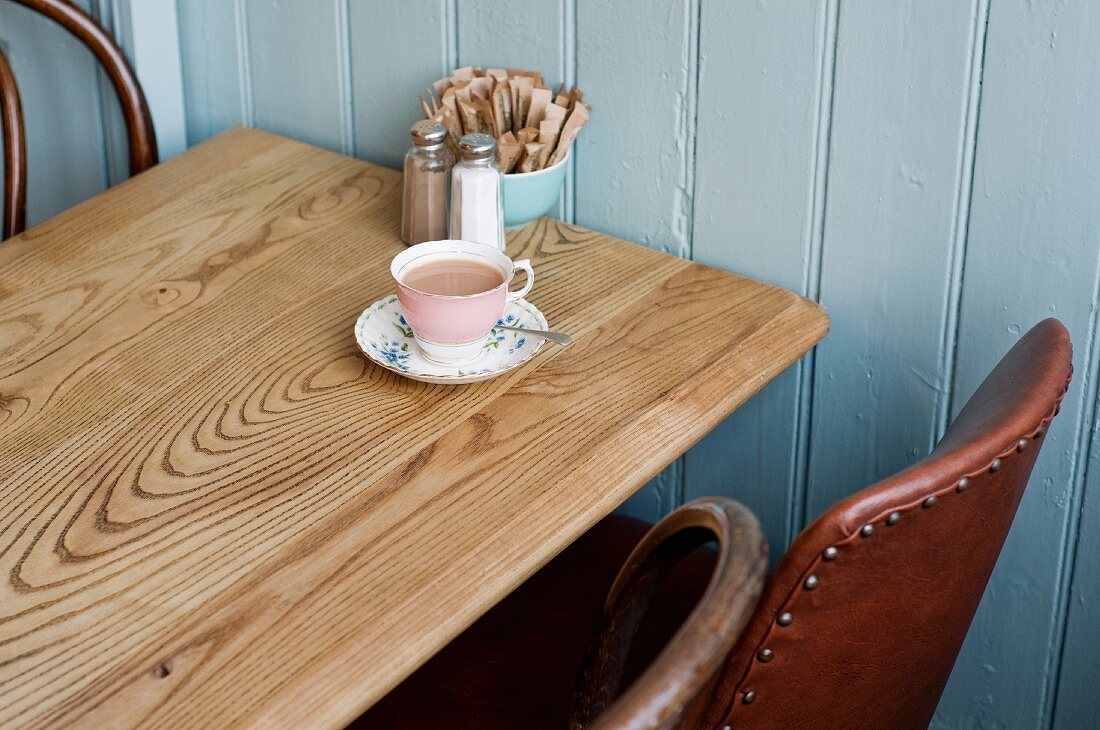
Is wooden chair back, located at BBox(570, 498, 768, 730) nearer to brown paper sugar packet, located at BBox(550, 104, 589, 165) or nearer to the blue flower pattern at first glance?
the blue flower pattern

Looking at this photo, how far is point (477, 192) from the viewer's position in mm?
1147

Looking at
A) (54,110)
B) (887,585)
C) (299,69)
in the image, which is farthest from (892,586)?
(54,110)

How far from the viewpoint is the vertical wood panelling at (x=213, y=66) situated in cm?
152

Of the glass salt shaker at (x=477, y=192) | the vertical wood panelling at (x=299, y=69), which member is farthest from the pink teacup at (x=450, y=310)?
the vertical wood panelling at (x=299, y=69)

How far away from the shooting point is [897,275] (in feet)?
3.65

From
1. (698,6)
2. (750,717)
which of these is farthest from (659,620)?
(698,6)

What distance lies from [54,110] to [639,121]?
96 centimetres

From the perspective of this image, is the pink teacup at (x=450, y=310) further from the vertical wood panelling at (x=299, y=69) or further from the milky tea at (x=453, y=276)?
the vertical wood panelling at (x=299, y=69)

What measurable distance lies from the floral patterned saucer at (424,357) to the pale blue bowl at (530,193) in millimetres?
167

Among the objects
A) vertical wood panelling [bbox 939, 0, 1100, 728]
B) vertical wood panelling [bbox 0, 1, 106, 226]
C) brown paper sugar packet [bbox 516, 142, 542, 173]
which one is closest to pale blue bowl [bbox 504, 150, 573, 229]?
brown paper sugar packet [bbox 516, 142, 542, 173]

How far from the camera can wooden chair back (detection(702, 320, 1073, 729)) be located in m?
0.59

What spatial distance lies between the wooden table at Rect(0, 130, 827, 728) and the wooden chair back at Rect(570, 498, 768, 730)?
0.11 m

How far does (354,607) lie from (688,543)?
0.22m

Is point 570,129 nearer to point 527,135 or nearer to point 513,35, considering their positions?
point 527,135
